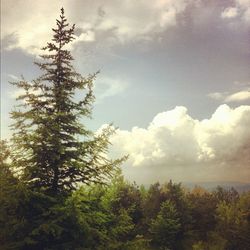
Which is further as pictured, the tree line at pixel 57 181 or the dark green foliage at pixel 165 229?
the dark green foliage at pixel 165 229

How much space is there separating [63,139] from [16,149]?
1.76m

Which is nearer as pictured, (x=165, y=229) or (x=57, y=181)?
(x=57, y=181)

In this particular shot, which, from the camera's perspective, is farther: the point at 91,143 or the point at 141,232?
the point at 141,232

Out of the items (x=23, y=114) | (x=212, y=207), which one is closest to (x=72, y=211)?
(x=23, y=114)

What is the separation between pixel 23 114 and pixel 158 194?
156 feet

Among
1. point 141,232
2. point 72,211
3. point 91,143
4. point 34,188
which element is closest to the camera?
point 72,211

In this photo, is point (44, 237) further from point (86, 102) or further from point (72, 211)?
point (86, 102)

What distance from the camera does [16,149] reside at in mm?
13344

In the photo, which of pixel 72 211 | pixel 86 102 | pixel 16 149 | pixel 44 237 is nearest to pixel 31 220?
pixel 44 237

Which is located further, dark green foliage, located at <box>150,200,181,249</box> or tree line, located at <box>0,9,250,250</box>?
Result: dark green foliage, located at <box>150,200,181,249</box>

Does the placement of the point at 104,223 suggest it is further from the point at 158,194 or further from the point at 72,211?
the point at 158,194

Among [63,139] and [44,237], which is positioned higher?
[63,139]

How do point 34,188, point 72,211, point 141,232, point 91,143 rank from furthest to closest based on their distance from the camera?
point 141,232 < point 91,143 < point 34,188 < point 72,211

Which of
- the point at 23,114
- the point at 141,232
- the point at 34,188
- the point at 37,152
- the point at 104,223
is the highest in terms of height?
the point at 23,114
